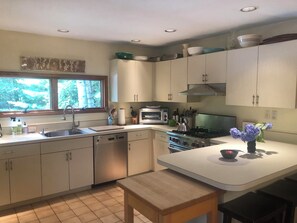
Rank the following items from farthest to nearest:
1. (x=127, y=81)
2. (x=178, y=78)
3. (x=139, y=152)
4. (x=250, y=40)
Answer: (x=127, y=81) → (x=139, y=152) → (x=178, y=78) → (x=250, y=40)

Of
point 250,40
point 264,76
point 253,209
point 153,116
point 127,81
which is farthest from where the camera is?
point 153,116

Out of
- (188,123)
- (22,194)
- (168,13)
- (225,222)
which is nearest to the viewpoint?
(225,222)

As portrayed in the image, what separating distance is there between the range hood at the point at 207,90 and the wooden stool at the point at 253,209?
1.58 meters

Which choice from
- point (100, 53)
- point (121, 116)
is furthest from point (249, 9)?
point (121, 116)

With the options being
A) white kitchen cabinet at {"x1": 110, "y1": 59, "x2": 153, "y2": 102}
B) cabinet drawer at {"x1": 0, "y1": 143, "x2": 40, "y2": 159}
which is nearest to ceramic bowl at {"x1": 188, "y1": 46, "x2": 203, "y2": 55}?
white kitchen cabinet at {"x1": 110, "y1": 59, "x2": 153, "y2": 102}

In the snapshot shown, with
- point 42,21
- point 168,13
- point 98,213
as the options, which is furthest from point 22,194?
→ point 168,13

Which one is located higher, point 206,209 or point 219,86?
point 219,86

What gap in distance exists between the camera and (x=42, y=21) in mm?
2811

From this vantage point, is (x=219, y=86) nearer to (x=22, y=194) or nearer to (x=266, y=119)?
(x=266, y=119)

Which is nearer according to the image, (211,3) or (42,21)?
(211,3)

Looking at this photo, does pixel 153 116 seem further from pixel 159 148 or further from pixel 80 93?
pixel 80 93

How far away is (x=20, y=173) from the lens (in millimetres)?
2977

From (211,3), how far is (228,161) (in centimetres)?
148

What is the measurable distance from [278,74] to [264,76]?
16 cm
